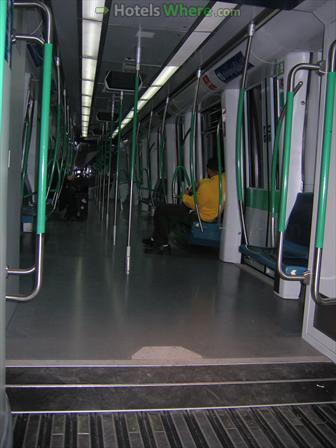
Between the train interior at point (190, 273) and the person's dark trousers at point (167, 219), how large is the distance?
9cm

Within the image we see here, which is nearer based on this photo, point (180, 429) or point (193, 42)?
point (180, 429)

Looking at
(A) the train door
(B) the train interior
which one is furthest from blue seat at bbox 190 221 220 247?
(A) the train door

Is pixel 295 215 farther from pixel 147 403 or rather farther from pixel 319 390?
pixel 147 403

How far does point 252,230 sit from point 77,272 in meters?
2.05

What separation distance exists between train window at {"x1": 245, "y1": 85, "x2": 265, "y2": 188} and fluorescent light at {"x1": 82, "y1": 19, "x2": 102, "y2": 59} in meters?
1.90

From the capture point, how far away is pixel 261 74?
425 centimetres

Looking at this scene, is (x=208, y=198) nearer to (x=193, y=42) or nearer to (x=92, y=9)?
(x=193, y=42)

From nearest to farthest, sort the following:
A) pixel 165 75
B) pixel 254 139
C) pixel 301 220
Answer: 1. pixel 301 220
2. pixel 254 139
3. pixel 165 75

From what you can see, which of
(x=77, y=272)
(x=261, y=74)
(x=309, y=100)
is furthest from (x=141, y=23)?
(x=77, y=272)

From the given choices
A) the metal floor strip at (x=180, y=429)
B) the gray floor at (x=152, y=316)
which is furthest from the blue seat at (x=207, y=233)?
the metal floor strip at (x=180, y=429)

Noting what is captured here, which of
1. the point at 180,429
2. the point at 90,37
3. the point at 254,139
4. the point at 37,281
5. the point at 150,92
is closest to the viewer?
the point at 37,281

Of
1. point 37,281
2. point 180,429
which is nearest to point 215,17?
point 37,281

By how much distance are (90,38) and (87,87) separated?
2893 millimetres

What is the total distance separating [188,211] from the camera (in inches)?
231
